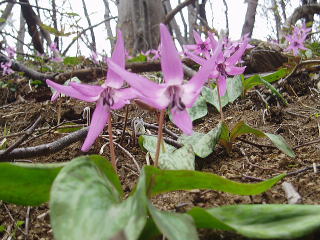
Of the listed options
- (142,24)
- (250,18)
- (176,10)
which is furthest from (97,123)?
(250,18)

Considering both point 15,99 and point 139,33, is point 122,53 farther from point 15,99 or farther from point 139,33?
point 139,33

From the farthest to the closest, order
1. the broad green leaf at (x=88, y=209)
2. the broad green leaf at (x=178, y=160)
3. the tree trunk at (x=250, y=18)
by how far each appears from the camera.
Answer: the tree trunk at (x=250, y=18)
the broad green leaf at (x=178, y=160)
the broad green leaf at (x=88, y=209)

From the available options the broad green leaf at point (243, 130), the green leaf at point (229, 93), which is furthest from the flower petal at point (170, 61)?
the green leaf at point (229, 93)

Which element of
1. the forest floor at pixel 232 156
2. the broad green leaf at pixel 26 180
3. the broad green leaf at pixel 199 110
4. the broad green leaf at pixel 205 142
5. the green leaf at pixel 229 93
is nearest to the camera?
the broad green leaf at pixel 26 180

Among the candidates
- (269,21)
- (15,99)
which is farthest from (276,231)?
(269,21)

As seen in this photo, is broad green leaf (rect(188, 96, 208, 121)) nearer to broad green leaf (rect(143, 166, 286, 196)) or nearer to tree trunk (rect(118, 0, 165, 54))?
broad green leaf (rect(143, 166, 286, 196))

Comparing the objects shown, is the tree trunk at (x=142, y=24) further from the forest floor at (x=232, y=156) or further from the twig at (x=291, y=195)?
the twig at (x=291, y=195)

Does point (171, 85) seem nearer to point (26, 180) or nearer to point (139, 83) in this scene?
point (139, 83)
